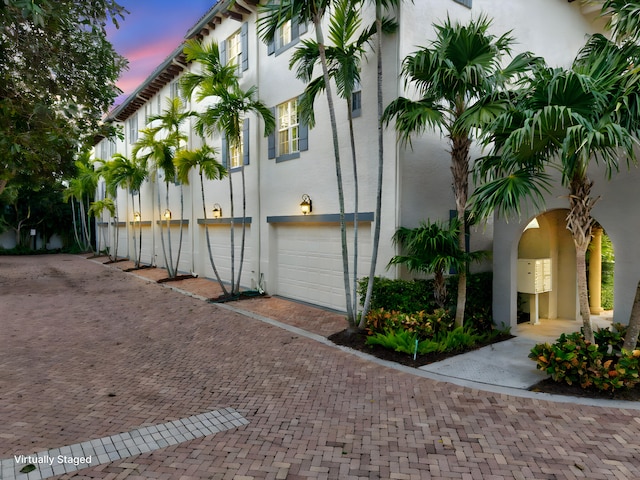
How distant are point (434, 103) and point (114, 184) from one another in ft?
50.9

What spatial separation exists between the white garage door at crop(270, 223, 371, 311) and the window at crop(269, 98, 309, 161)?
210 centimetres

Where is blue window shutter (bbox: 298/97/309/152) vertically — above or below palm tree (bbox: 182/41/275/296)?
below

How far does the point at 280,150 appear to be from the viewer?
39.4 feet

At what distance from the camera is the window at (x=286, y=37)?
1103 centimetres

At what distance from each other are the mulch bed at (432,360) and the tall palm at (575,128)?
745 millimetres

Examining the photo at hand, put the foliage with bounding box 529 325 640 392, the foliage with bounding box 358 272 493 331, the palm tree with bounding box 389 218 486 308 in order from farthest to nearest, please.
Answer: the foliage with bounding box 358 272 493 331, the palm tree with bounding box 389 218 486 308, the foliage with bounding box 529 325 640 392

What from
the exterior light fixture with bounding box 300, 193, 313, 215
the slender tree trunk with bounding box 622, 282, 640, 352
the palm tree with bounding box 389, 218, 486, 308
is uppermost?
the exterior light fixture with bounding box 300, 193, 313, 215

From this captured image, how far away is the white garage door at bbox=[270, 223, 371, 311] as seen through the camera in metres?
9.67

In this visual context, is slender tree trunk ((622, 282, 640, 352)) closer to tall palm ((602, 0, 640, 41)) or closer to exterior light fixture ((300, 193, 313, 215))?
tall palm ((602, 0, 640, 41))

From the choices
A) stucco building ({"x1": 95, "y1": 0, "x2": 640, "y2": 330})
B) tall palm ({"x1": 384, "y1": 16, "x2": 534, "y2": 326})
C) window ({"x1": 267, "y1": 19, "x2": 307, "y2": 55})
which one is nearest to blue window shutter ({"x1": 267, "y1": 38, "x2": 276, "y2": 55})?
window ({"x1": 267, "y1": 19, "x2": 307, "y2": 55})

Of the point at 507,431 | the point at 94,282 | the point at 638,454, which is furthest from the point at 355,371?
the point at 94,282

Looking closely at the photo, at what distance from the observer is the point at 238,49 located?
46.3 ft

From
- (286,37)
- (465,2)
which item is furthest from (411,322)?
(286,37)

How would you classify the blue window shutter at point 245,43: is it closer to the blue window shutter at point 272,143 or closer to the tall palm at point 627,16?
the blue window shutter at point 272,143
